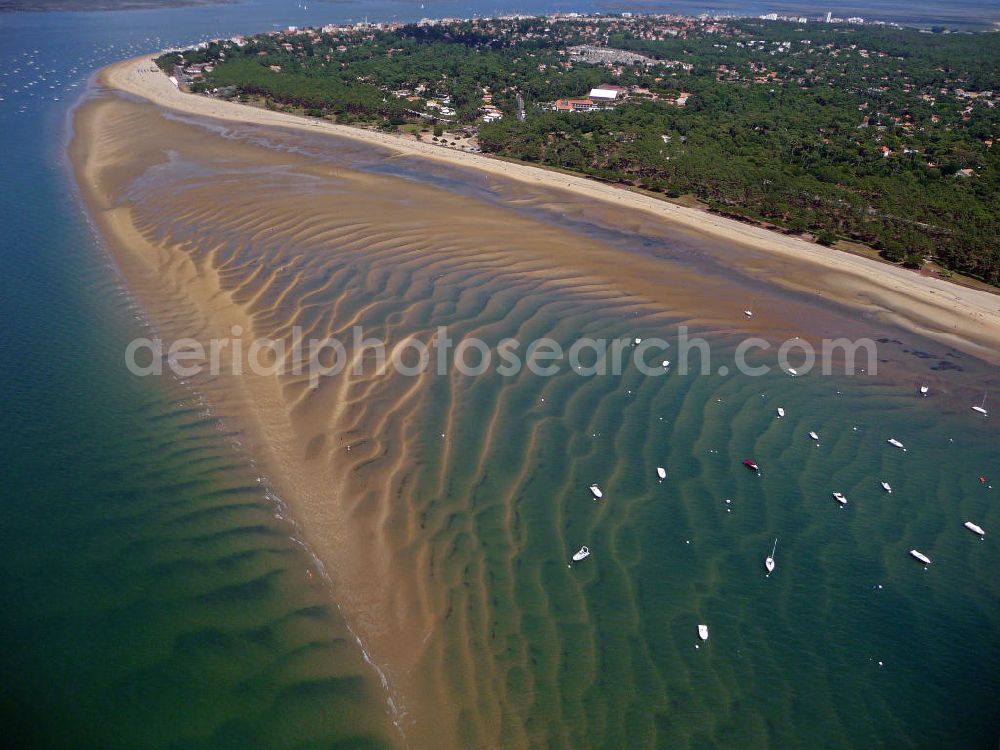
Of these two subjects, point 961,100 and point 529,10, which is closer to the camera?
point 961,100

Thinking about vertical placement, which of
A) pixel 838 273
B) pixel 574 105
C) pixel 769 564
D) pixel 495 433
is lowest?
pixel 838 273

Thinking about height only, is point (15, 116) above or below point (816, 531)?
above

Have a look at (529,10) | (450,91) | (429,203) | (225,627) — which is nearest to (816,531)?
(225,627)

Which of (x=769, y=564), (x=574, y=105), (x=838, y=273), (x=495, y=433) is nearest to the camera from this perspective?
(x=769, y=564)

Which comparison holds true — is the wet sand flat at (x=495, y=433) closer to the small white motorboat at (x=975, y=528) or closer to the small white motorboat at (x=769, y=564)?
the small white motorboat at (x=769, y=564)

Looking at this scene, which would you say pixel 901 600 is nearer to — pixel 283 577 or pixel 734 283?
pixel 283 577

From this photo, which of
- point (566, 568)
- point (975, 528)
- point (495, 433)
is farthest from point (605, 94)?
point (566, 568)

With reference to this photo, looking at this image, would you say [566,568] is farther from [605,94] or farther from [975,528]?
[605,94]

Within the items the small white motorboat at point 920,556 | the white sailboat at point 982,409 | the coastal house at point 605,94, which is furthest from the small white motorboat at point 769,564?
the coastal house at point 605,94
